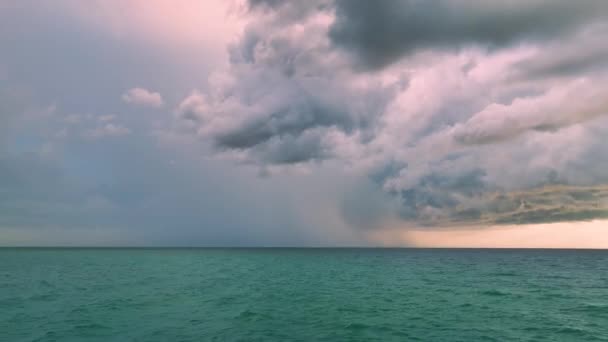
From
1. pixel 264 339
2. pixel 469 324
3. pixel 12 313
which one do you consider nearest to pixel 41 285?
pixel 12 313

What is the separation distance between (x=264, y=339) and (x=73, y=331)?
15286 millimetres

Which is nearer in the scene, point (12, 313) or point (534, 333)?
point (534, 333)

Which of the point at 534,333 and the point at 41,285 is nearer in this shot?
the point at 534,333

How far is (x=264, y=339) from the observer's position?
23422mm

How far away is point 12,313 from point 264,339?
27.2 metres

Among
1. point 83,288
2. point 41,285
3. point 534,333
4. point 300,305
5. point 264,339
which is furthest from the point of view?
point 41,285

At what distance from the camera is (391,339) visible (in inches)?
929

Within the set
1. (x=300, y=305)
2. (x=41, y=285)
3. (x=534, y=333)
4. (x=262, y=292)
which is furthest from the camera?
(x=41, y=285)

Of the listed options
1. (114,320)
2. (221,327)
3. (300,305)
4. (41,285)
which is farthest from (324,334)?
(41,285)

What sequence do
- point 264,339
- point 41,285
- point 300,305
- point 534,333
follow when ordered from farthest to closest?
point 41,285, point 300,305, point 534,333, point 264,339

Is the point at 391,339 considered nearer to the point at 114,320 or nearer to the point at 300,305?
the point at 300,305

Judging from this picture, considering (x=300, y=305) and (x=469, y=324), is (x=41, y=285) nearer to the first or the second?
(x=300, y=305)

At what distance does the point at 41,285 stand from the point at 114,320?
36824mm

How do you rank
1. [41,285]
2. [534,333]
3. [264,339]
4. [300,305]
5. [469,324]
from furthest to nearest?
[41,285] → [300,305] → [469,324] → [534,333] → [264,339]
